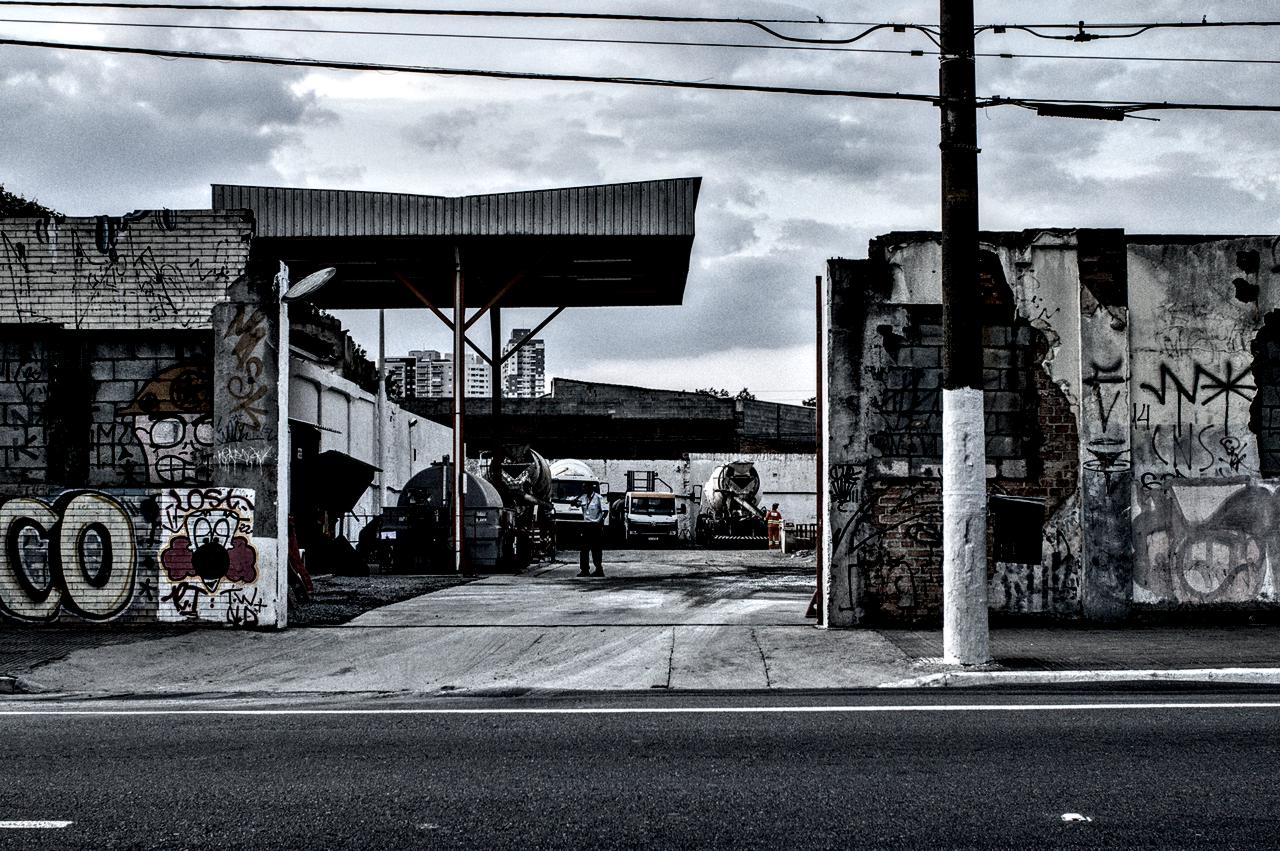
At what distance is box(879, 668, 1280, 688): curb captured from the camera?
33.1ft

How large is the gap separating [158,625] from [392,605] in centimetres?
364

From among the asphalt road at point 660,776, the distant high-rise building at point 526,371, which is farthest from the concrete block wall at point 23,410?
the distant high-rise building at point 526,371

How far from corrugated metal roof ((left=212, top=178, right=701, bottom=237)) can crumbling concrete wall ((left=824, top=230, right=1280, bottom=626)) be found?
13.8m

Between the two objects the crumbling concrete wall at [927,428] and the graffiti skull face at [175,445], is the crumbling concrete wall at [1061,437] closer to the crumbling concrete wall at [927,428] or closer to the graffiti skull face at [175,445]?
the crumbling concrete wall at [927,428]

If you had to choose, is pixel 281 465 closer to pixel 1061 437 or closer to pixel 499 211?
pixel 1061 437

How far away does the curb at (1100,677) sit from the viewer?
33.1 feet

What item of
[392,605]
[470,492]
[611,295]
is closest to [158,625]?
[392,605]

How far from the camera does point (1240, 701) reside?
28.4ft

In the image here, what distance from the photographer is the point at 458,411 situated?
27047mm

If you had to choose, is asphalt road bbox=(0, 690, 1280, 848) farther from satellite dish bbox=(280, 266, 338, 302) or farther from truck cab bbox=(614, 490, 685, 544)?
truck cab bbox=(614, 490, 685, 544)

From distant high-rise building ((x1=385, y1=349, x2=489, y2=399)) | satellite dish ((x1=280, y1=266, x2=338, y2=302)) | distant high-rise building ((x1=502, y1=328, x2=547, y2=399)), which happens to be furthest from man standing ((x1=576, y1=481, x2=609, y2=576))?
distant high-rise building ((x1=502, y1=328, x2=547, y2=399))

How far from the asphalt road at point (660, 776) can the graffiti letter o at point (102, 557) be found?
559 centimetres

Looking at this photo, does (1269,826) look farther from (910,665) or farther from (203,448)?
(203,448)

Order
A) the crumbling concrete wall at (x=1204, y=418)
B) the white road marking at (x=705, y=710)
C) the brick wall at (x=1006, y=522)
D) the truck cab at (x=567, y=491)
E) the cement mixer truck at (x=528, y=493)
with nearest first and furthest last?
the white road marking at (x=705, y=710), the brick wall at (x=1006, y=522), the crumbling concrete wall at (x=1204, y=418), the cement mixer truck at (x=528, y=493), the truck cab at (x=567, y=491)
